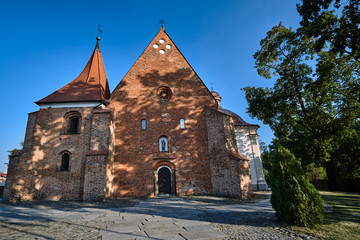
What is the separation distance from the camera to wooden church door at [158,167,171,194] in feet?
43.4

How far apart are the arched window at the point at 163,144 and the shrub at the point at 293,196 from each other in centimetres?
888

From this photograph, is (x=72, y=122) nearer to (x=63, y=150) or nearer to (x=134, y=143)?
(x=63, y=150)

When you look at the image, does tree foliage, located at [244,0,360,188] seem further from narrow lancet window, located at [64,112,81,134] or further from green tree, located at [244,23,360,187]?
narrow lancet window, located at [64,112,81,134]

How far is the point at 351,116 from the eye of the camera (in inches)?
465

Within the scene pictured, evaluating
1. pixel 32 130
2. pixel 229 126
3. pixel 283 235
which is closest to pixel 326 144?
pixel 229 126

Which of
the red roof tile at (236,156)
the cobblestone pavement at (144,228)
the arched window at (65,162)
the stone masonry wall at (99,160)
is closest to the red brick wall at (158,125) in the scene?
the stone masonry wall at (99,160)

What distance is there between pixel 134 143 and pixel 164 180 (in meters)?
3.51

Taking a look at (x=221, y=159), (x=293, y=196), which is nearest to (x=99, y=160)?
(x=221, y=159)

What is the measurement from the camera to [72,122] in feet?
46.3

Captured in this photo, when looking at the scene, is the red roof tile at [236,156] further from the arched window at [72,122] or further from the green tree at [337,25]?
the arched window at [72,122]

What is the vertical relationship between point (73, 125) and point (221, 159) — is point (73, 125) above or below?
above

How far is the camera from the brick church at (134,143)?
12.0 m

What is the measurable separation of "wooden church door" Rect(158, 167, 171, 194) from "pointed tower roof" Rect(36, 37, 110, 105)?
702 centimetres

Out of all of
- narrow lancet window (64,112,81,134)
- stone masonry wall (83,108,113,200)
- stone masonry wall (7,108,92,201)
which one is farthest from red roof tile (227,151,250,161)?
narrow lancet window (64,112,81,134)
